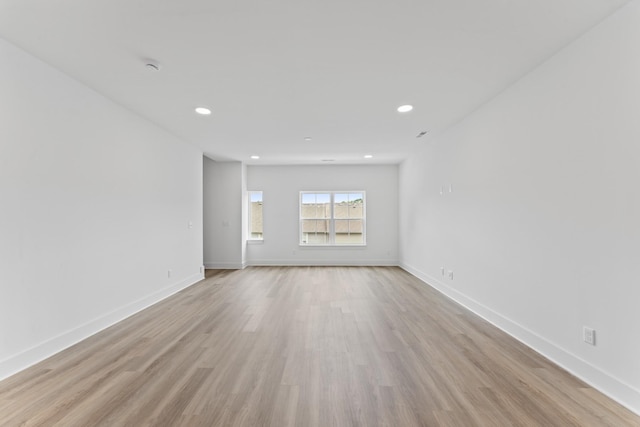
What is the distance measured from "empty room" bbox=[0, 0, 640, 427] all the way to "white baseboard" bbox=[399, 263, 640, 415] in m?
0.01

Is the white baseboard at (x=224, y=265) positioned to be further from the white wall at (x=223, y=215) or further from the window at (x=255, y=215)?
the window at (x=255, y=215)

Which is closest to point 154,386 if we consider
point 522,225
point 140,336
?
point 140,336

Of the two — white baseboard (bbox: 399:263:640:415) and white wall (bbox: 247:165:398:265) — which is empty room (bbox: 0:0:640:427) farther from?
white wall (bbox: 247:165:398:265)

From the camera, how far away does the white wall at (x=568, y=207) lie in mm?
1839

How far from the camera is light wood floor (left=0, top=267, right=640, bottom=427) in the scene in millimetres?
1724

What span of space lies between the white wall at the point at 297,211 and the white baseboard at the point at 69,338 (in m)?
3.43

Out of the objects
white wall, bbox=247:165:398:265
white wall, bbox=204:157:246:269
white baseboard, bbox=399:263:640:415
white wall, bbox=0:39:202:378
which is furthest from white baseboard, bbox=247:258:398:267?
white baseboard, bbox=399:263:640:415

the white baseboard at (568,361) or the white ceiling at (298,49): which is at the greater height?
the white ceiling at (298,49)

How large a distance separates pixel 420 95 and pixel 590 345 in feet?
8.59

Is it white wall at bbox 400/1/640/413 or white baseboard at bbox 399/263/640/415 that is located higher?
white wall at bbox 400/1/640/413

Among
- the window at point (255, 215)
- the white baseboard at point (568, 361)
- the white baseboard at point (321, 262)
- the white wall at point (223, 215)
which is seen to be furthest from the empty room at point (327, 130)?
the window at point (255, 215)

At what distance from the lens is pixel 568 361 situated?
7.34 feet

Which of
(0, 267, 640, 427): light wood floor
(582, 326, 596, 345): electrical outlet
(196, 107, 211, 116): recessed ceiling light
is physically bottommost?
(0, 267, 640, 427): light wood floor

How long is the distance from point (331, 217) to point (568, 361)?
5.64 meters
